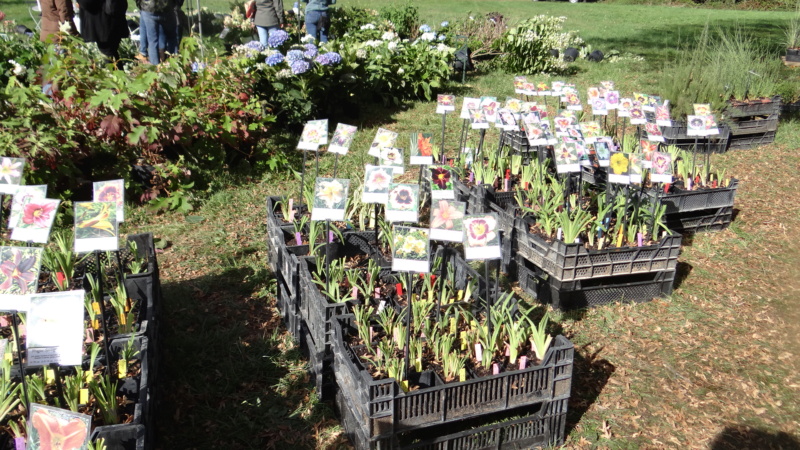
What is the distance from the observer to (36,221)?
2938 mm

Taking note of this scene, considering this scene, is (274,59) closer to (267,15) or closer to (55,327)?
(267,15)

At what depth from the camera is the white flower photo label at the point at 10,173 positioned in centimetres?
332

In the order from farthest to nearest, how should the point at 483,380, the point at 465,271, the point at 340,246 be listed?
the point at 340,246 < the point at 465,271 < the point at 483,380

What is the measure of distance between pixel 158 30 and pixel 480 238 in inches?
282

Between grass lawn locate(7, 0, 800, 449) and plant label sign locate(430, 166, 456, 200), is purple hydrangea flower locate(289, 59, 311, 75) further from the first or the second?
plant label sign locate(430, 166, 456, 200)

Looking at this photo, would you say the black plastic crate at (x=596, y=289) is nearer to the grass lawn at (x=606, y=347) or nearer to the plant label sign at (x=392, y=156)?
the grass lawn at (x=606, y=347)

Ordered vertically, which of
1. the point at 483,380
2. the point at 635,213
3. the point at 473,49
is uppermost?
the point at 473,49

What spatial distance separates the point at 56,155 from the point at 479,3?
2093 cm

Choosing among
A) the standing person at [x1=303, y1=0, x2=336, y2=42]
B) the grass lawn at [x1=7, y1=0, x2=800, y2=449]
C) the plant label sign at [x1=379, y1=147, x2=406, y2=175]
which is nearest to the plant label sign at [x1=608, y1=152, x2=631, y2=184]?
the grass lawn at [x1=7, y1=0, x2=800, y2=449]

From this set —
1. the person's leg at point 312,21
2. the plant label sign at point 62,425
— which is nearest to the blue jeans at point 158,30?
the person's leg at point 312,21

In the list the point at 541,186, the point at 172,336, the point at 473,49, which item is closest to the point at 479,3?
the point at 473,49

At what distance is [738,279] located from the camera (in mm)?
4898

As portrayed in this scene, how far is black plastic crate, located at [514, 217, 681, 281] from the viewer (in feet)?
13.8

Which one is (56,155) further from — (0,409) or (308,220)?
(0,409)
